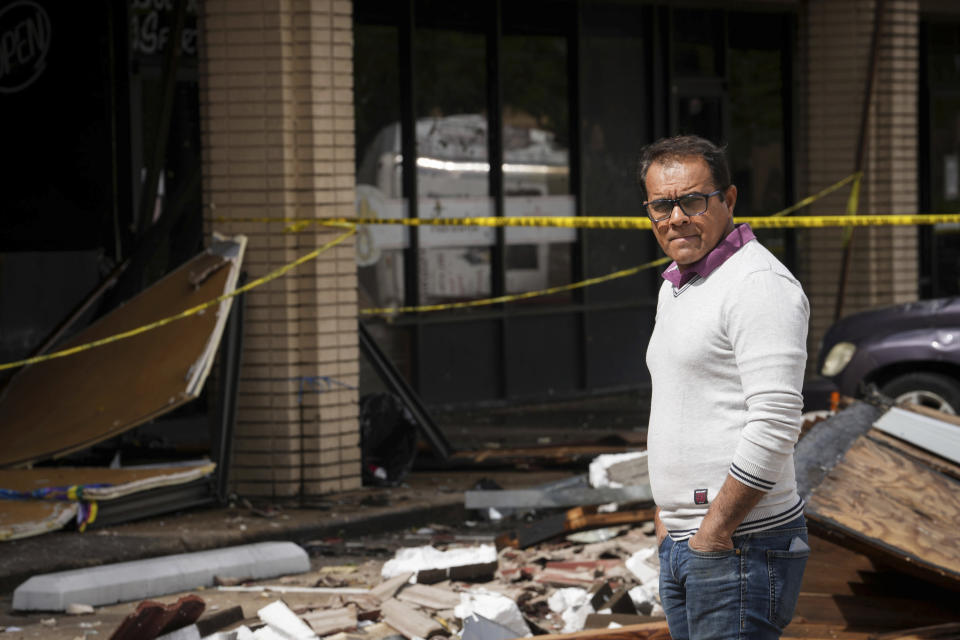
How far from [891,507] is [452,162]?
7354 millimetres

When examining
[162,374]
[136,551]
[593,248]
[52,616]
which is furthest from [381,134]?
[52,616]

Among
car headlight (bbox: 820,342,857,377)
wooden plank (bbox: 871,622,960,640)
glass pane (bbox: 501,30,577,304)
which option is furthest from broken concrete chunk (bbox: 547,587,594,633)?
glass pane (bbox: 501,30,577,304)

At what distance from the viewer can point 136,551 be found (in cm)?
693

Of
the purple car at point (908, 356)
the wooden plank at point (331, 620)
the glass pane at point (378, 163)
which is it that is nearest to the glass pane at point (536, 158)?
the glass pane at point (378, 163)

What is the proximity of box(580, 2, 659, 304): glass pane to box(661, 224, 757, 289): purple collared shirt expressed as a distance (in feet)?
31.1

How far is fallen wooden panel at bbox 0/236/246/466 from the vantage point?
750 centimetres

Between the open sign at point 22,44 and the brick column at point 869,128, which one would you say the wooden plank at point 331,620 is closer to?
the open sign at point 22,44

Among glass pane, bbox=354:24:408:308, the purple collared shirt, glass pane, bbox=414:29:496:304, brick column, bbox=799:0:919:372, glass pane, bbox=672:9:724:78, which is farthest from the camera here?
glass pane, bbox=672:9:724:78

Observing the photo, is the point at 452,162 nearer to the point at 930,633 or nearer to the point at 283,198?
the point at 283,198

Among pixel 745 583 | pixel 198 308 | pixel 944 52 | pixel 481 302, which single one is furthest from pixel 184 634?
pixel 944 52

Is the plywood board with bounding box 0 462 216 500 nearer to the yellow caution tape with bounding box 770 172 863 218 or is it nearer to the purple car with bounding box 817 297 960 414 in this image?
the purple car with bounding box 817 297 960 414

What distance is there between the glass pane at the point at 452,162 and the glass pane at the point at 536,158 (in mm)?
257

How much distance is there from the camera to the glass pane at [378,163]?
1144cm

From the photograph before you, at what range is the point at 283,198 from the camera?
8070mm
